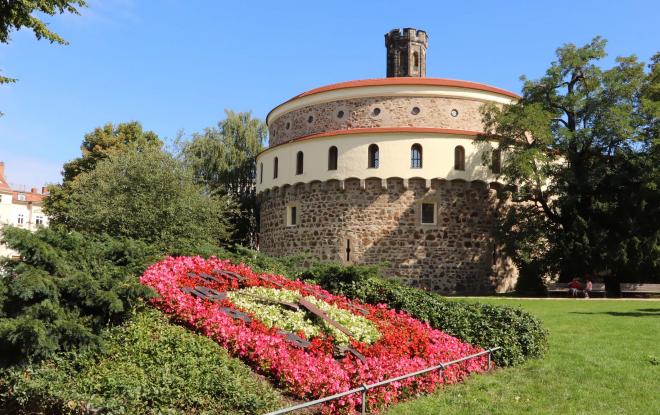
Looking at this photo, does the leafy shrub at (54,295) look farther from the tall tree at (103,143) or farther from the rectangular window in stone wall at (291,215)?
the tall tree at (103,143)

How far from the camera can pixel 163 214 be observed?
23391 millimetres

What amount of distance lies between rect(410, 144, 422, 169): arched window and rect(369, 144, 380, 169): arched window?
5.22ft

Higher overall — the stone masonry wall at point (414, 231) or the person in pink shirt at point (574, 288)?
the stone masonry wall at point (414, 231)

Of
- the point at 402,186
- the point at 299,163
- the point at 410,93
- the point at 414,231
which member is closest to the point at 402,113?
the point at 410,93

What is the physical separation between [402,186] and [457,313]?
17.0m

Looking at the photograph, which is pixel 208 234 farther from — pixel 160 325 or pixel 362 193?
pixel 160 325

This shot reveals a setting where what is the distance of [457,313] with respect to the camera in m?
10.7

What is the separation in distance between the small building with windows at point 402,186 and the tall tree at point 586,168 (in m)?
1.85

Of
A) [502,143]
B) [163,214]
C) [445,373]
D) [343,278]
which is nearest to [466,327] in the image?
[445,373]

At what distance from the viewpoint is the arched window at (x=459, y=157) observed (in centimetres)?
2786

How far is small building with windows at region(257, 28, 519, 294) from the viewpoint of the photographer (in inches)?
1081

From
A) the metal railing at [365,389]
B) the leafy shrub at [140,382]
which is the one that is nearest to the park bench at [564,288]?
the metal railing at [365,389]

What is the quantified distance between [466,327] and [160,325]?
5374mm

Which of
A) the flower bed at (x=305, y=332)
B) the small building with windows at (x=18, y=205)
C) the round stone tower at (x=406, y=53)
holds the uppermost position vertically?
the round stone tower at (x=406, y=53)
